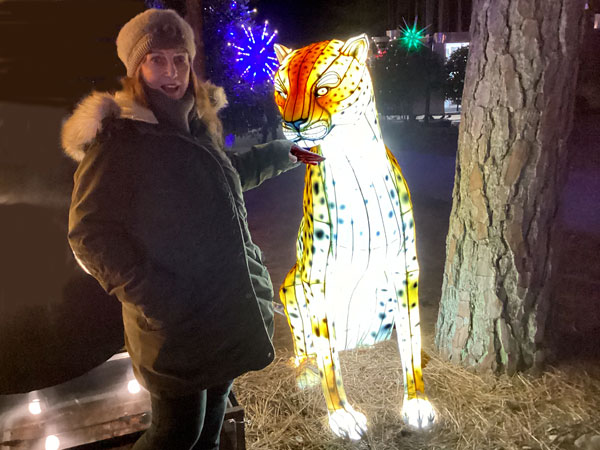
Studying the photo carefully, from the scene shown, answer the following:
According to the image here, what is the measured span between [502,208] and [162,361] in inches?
85.5

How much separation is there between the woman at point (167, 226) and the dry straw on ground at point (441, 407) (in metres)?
1.03

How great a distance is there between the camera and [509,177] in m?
3.12

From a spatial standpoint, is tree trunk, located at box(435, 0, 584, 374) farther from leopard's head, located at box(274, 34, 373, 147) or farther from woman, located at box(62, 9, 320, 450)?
woman, located at box(62, 9, 320, 450)

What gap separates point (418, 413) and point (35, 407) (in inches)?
78.5

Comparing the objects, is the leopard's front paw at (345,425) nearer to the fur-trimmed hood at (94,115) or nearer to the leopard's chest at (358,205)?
the leopard's chest at (358,205)

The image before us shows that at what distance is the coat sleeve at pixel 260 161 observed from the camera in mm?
2441

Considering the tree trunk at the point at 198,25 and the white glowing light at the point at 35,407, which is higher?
the tree trunk at the point at 198,25

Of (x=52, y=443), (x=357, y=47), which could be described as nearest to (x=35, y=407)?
(x=52, y=443)

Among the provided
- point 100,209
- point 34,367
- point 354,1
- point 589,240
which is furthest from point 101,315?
point 354,1

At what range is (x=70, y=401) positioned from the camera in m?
2.84

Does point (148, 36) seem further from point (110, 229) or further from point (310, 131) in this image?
point (310, 131)

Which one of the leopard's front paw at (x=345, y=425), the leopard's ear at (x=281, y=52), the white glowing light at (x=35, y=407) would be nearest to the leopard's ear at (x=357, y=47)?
the leopard's ear at (x=281, y=52)

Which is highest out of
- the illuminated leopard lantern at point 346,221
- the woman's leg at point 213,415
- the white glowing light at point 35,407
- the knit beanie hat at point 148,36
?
the knit beanie hat at point 148,36

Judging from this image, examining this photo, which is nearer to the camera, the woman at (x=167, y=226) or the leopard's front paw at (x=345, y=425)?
the woman at (x=167, y=226)
